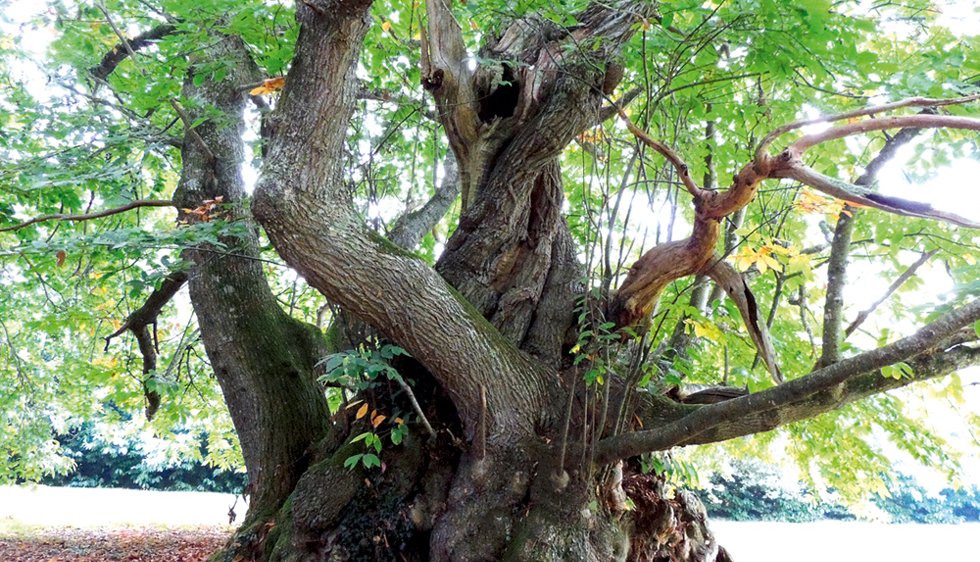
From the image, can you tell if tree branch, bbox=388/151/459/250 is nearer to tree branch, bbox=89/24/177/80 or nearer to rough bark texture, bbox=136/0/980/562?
rough bark texture, bbox=136/0/980/562

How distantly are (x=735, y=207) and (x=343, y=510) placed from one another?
256 centimetres

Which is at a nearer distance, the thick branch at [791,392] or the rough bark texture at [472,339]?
the thick branch at [791,392]

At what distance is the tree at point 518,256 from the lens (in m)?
2.57

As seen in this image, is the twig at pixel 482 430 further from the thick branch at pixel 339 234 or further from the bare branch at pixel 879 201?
the bare branch at pixel 879 201

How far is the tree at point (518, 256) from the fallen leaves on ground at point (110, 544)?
3.58 metres

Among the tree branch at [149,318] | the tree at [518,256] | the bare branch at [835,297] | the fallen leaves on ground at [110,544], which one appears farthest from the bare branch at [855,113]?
the fallen leaves on ground at [110,544]

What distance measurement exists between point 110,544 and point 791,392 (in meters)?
8.63

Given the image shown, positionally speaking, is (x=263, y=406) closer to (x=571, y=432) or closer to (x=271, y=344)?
(x=271, y=344)

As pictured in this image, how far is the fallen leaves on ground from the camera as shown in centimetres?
662

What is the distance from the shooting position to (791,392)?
2359 mm

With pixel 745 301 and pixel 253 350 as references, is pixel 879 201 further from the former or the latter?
pixel 253 350

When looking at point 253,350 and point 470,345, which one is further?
point 253,350

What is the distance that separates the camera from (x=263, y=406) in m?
3.71

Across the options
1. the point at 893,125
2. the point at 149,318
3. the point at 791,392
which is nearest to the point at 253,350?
the point at 149,318
